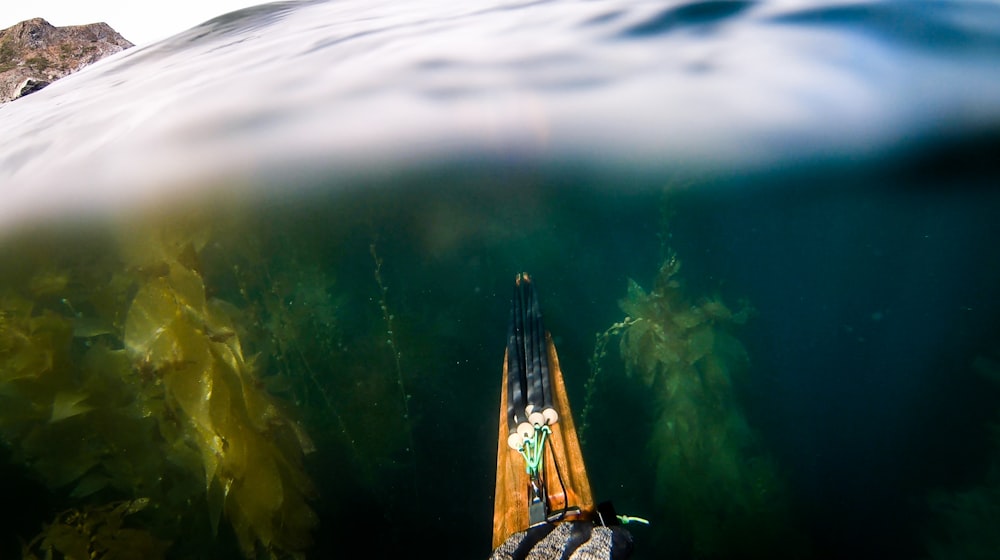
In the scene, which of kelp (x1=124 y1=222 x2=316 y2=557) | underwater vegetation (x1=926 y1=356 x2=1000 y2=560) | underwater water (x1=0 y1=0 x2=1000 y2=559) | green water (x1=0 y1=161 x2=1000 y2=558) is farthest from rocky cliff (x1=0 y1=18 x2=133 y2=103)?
underwater vegetation (x1=926 y1=356 x2=1000 y2=560)

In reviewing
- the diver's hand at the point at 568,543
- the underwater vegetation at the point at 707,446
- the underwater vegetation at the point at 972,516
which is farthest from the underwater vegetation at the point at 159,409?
the underwater vegetation at the point at 972,516

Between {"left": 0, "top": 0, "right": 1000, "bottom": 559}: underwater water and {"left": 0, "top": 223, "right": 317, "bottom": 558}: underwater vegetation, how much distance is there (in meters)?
0.02

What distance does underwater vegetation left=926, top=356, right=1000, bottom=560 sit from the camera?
3.26 m

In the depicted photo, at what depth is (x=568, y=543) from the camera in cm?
189

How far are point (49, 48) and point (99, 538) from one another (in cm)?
1538

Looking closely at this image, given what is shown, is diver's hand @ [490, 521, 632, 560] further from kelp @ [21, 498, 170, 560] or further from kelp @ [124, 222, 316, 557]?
kelp @ [21, 498, 170, 560]

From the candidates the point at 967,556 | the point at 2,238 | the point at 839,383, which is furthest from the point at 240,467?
the point at 967,556

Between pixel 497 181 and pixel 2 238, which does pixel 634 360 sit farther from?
pixel 2 238

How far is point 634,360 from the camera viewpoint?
3775 mm

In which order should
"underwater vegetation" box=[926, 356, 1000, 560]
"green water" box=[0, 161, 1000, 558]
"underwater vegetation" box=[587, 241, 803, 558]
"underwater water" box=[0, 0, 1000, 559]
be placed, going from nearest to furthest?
"underwater water" box=[0, 0, 1000, 559], "green water" box=[0, 161, 1000, 558], "underwater vegetation" box=[926, 356, 1000, 560], "underwater vegetation" box=[587, 241, 803, 558]

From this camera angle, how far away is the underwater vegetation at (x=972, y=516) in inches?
128

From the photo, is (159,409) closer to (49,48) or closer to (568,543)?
(568,543)

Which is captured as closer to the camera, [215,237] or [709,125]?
[709,125]

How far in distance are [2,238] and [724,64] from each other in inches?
240
